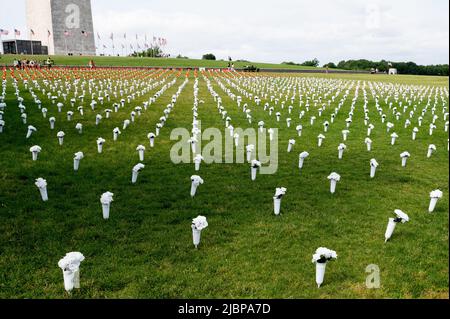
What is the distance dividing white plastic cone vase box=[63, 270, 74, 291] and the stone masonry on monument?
338 feet

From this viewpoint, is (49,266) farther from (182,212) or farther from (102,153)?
(102,153)

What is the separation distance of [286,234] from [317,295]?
1.93 m

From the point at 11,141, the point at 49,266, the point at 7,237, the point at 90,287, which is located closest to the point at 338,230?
the point at 90,287

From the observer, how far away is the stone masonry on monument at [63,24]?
9719 cm

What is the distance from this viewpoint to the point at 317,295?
524 cm

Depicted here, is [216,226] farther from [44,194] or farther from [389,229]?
[44,194]

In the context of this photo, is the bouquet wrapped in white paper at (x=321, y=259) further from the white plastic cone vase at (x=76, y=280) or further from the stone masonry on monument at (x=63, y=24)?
the stone masonry on monument at (x=63, y=24)

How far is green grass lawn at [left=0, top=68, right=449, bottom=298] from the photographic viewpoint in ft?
18.0

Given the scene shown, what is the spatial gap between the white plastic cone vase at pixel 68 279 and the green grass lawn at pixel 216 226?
0.59 ft

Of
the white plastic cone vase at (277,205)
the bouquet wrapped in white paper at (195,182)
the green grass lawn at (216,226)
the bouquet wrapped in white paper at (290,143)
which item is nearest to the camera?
the green grass lawn at (216,226)

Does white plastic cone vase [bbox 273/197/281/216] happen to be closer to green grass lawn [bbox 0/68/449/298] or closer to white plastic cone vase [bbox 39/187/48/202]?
green grass lawn [bbox 0/68/449/298]

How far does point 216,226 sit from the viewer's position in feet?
24.2

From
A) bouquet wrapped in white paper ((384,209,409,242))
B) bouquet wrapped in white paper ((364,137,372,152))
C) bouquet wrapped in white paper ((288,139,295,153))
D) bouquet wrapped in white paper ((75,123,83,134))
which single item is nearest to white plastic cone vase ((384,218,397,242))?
bouquet wrapped in white paper ((384,209,409,242))

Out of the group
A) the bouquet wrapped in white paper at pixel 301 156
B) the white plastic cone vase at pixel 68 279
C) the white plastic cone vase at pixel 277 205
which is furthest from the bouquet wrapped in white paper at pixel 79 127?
the white plastic cone vase at pixel 68 279
